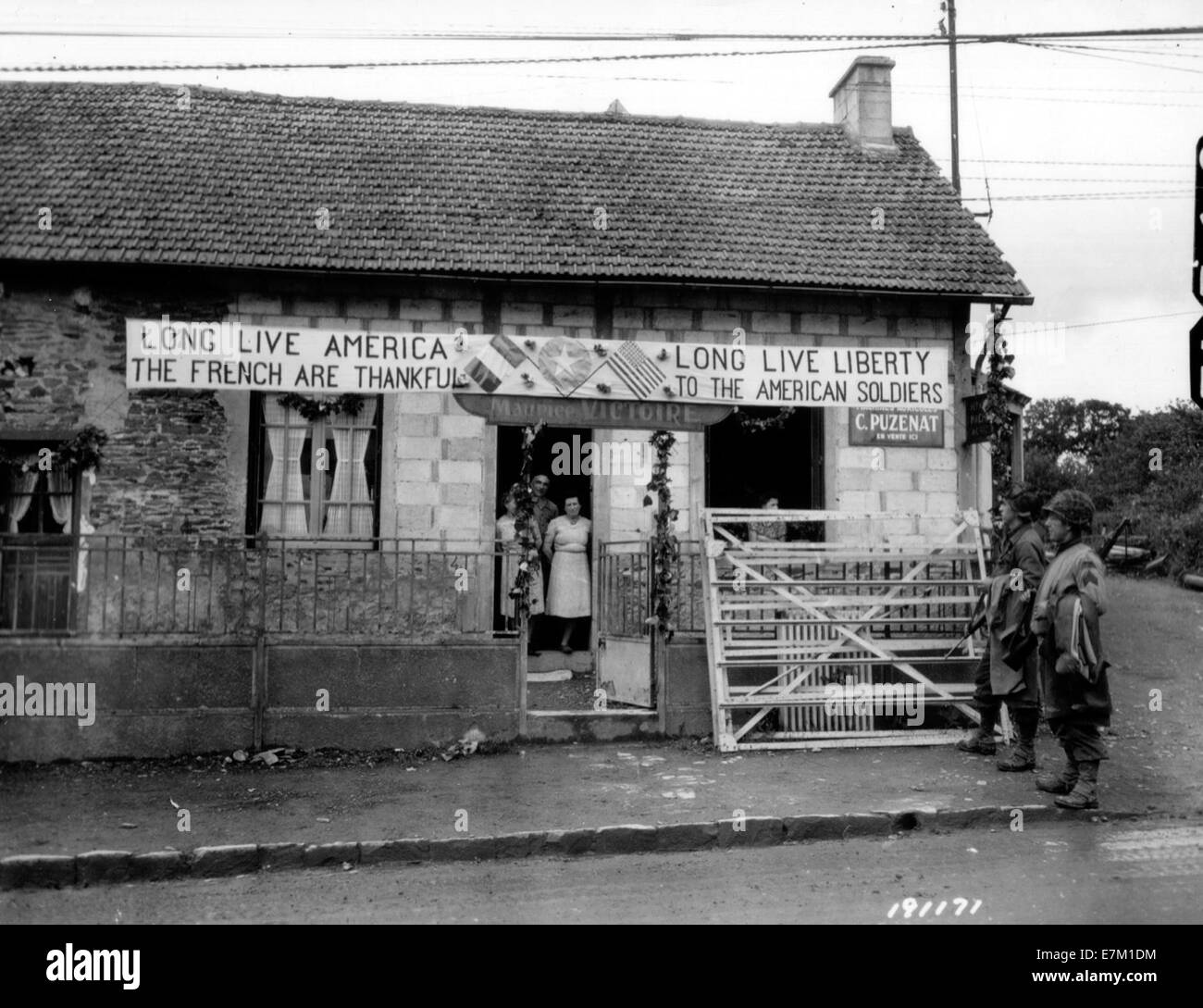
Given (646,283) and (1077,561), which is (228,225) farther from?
(1077,561)

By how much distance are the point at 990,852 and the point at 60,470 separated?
31.4 ft

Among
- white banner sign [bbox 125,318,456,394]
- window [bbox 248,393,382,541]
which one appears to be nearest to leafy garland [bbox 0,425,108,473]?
window [bbox 248,393,382,541]

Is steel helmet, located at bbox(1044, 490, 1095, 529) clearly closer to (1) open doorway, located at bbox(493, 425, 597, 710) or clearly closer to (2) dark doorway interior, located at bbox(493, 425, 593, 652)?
(1) open doorway, located at bbox(493, 425, 597, 710)

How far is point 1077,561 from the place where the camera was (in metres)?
7.23

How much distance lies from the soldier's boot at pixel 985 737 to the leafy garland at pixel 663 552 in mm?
2672

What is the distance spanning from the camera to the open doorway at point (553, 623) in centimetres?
1080

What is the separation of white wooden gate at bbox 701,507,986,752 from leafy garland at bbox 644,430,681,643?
333mm

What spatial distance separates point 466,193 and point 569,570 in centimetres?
463

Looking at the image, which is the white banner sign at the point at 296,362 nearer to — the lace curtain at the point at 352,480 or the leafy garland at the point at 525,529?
the leafy garland at the point at 525,529

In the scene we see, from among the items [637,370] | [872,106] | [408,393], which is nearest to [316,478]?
[408,393]

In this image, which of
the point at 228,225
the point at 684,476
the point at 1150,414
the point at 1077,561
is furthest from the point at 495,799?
the point at 1150,414

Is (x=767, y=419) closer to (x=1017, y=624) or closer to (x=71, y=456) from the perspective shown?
(x=1017, y=624)

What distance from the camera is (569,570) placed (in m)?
11.9

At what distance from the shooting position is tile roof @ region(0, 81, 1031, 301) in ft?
38.2
